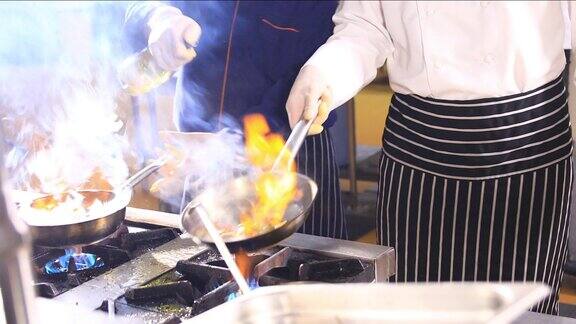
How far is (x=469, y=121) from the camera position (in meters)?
1.46

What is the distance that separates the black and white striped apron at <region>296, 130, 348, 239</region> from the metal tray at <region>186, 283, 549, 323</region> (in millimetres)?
1266

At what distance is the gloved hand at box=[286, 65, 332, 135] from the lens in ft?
4.28

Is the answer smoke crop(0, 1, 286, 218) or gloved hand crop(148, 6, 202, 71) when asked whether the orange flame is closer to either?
smoke crop(0, 1, 286, 218)

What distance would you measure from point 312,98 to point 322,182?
2.67 feet

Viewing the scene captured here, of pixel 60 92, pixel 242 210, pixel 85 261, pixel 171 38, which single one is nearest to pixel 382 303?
pixel 242 210

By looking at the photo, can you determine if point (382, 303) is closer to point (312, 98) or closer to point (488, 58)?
point (312, 98)

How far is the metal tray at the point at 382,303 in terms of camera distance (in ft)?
2.21

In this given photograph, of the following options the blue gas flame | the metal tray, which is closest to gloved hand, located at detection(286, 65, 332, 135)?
the blue gas flame

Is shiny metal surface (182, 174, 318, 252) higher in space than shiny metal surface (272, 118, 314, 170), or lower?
lower

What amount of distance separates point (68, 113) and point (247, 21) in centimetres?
68

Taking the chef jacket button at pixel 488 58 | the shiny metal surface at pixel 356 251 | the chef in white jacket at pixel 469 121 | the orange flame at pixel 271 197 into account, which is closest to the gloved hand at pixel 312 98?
the chef in white jacket at pixel 469 121

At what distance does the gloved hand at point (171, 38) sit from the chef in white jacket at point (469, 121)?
395 millimetres

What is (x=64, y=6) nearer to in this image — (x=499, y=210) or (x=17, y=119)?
(x=17, y=119)

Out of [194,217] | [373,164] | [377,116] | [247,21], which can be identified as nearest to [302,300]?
[194,217]
